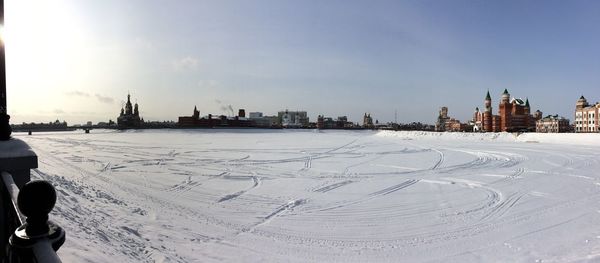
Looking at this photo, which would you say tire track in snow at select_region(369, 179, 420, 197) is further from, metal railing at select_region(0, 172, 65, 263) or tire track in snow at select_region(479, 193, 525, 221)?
metal railing at select_region(0, 172, 65, 263)

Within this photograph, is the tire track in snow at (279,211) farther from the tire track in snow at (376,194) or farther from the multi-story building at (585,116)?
the multi-story building at (585,116)

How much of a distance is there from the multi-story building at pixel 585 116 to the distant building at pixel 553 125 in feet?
11.6

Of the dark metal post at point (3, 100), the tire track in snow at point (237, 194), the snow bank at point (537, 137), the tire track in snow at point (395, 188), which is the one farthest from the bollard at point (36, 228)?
the snow bank at point (537, 137)

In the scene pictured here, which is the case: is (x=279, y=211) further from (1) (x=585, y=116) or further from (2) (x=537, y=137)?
(1) (x=585, y=116)

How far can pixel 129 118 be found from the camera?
146m

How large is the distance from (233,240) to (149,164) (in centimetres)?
1602

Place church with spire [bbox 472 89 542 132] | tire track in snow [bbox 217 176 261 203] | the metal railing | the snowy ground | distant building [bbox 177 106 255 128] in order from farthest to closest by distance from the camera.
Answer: distant building [bbox 177 106 255 128], church with spire [bbox 472 89 542 132], tire track in snow [bbox 217 176 261 203], the snowy ground, the metal railing

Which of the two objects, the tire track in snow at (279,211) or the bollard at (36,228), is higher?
the bollard at (36,228)

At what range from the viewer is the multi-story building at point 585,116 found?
339 ft

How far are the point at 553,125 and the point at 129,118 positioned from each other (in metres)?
150

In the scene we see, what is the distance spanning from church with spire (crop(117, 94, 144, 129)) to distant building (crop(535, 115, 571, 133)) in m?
146

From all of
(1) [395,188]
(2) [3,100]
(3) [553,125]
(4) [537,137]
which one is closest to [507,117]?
(3) [553,125]

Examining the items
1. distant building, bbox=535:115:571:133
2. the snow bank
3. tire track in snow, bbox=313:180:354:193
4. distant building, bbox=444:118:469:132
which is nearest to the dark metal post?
tire track in snow, bbox=313:180:354:193

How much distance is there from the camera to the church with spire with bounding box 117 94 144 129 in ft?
473
